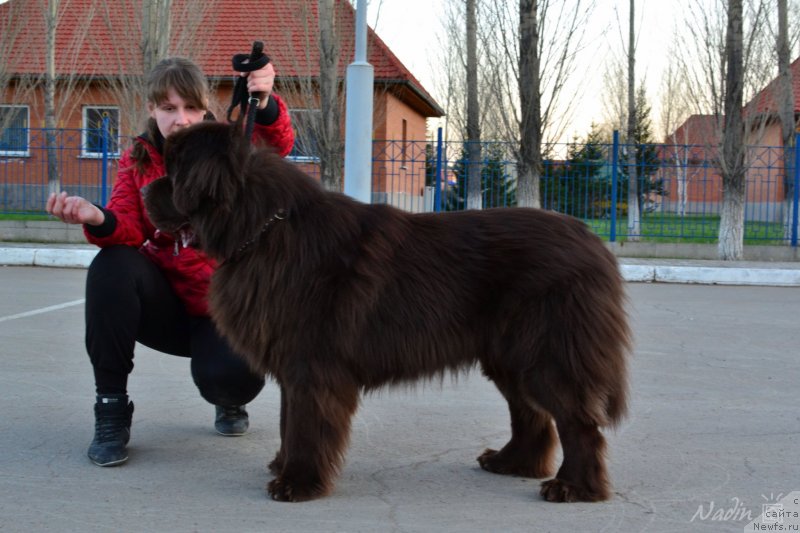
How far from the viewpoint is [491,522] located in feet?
9.73

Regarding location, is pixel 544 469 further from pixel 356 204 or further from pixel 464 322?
pixel 356 204

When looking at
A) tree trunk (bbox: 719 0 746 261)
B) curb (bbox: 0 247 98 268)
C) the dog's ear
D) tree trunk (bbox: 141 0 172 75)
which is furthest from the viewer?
tree trunk (bbox: 141 0 172 75)

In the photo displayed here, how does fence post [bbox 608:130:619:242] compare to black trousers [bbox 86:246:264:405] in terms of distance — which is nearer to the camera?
black trousers [bbox 86:246:264:405]

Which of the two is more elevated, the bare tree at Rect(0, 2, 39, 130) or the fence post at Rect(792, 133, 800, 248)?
the bare tree at Rect(0, 2, 39, 130)

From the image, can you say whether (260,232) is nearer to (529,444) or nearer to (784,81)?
(529,444)

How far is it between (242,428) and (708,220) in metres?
14.3

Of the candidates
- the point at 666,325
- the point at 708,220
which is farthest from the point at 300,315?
the point at 708,220

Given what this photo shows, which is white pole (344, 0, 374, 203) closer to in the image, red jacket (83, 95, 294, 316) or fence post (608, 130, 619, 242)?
red jacket (83, 95, 294, 316)

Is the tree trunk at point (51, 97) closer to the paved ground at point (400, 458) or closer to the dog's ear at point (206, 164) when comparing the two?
the paved ground at point (400, 458)

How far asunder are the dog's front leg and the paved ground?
75 millimetres

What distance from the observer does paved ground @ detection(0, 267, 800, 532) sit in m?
2.98

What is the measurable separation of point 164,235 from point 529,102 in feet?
40.0

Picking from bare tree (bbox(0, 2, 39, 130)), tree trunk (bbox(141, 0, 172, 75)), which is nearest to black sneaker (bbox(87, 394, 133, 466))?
tree trunk (bbox(141, 0, 172, 75))

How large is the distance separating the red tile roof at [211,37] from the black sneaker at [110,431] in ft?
44.6
